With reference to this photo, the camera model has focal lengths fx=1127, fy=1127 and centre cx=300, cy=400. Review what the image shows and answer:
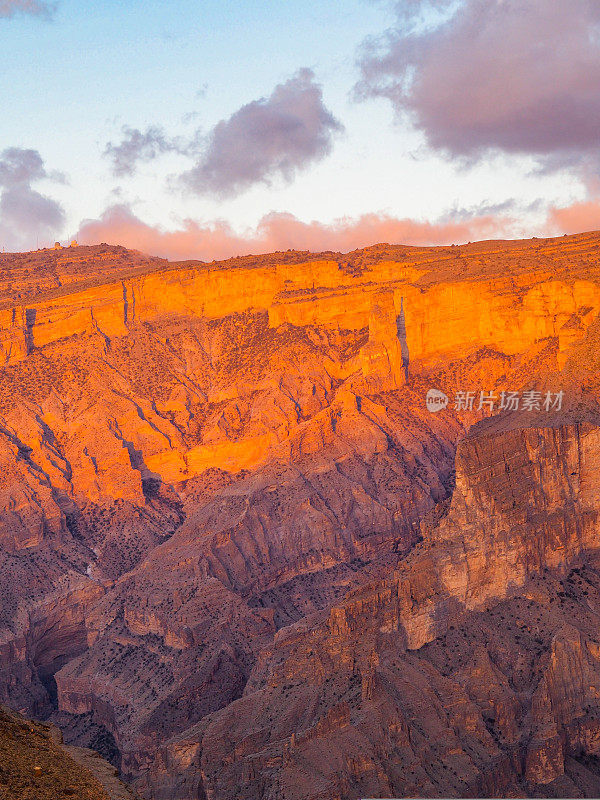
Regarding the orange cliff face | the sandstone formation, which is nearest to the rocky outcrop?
the sandstone formation

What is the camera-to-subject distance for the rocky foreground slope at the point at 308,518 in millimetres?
44812

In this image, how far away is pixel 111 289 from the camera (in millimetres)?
104375

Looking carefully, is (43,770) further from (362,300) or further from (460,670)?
(362,300)

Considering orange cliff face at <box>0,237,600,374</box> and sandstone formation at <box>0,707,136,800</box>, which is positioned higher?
orange cliff face at <box>0,237,600,374</box>

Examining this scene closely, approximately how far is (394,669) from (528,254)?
58339 millimetres

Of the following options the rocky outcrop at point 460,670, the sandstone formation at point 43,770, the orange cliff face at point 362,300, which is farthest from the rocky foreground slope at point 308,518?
the sandstone formation at point 43,770

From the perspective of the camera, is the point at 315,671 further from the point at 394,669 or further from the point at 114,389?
the point at 114,389

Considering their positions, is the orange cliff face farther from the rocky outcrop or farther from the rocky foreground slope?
the rocky outcrop

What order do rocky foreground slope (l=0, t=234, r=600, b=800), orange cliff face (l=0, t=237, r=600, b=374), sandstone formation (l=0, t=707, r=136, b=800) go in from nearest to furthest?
sandstone formation (l=0, t=707, r=136, b=800) → rocky foreground slope (l=0, t=234, r=600, b=800) → orange cliff face (l=0, t=237, r=600, b=374)

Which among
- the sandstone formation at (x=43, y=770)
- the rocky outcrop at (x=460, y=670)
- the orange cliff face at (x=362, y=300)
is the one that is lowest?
the rocky outcrop at (x=460, y=670)

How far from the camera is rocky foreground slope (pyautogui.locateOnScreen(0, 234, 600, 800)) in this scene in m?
44.8

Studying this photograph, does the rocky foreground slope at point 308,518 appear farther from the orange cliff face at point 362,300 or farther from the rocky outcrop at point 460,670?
the orange cliff face at point 362,300

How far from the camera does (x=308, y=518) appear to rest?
7694 cm

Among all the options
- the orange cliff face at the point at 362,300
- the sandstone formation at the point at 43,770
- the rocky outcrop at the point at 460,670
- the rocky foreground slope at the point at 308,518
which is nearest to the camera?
the sandstone formation at the point at 43,770
